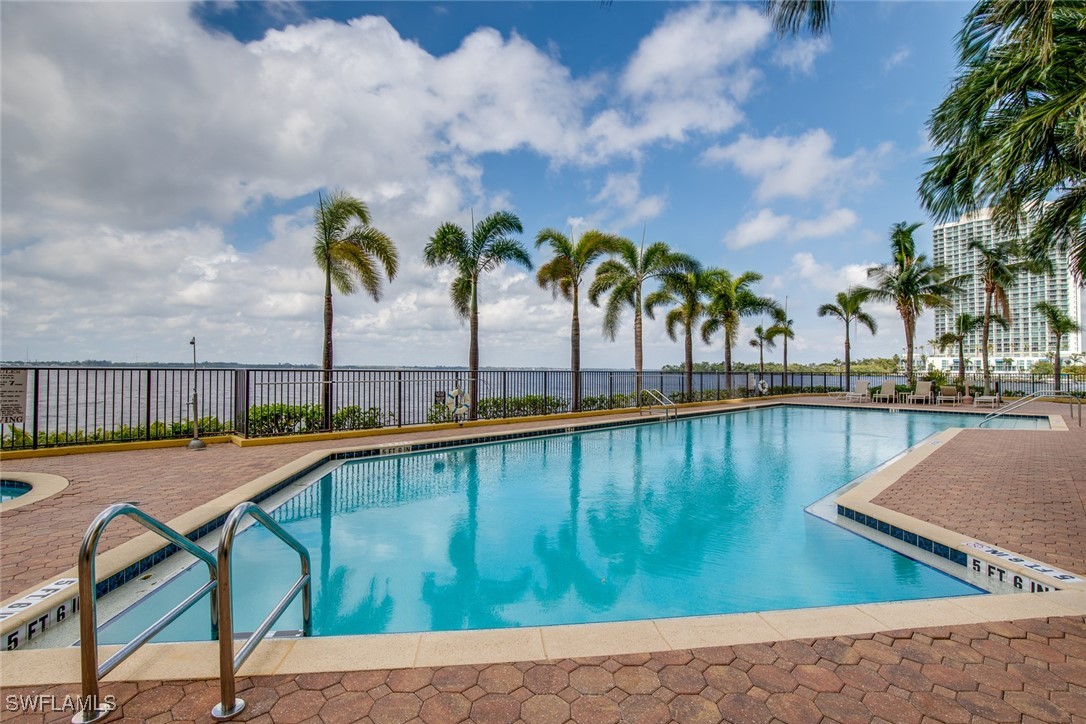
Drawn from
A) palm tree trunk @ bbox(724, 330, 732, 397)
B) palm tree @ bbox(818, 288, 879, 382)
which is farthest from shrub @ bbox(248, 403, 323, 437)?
palm tree @ bbox(818, 288, 879, 382)

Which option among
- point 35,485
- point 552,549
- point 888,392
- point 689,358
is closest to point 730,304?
point 689,358

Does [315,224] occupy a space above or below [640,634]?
above

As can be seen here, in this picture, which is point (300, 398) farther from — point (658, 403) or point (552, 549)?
point (658, 403)

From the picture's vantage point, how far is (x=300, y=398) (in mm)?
10039

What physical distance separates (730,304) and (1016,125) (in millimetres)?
17554

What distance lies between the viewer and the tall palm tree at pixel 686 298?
1727cm

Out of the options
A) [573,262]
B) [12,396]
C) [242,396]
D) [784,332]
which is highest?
[573,262]

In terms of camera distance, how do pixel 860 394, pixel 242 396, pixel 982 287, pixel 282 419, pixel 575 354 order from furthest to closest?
pixel 982 287, pixel 860 394, pixel 575 354, pixel 282 419, pixel 242 396

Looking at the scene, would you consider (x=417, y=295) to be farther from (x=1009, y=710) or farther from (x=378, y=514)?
(x=1009, y=710)

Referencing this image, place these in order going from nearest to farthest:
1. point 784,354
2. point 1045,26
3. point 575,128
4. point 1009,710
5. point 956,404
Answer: point 1009,710, point 1045,26, point 575,128, point 956,404, point 784,354

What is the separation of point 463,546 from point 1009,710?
4.05 metres

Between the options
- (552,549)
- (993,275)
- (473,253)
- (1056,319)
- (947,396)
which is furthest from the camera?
(1056,319)

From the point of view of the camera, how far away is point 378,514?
5.71 m

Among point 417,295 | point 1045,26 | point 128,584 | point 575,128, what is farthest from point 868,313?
point 128,584
